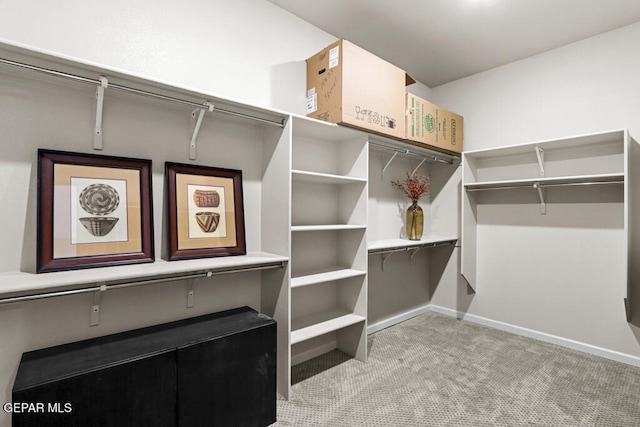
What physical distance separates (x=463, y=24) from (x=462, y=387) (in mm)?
2568

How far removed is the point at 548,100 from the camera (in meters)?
2.76

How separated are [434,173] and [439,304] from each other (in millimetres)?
1460

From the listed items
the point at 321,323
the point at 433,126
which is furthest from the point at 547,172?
the point at 321,323

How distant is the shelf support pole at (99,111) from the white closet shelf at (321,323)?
150cm

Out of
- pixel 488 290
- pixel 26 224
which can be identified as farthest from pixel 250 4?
pixel 488 290

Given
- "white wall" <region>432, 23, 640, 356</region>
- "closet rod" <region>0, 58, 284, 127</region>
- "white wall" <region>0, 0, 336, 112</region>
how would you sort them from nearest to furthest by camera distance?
1. "closet rod" <region>0, 58, 284, 127</region>
2. "white wall" <region>0, 0, 336, 112</region>
3. "white wall" <region>432, 23, 640, 356</region>

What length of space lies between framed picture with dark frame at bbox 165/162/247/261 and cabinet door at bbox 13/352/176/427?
0.54 metres

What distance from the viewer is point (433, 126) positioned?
111 inches

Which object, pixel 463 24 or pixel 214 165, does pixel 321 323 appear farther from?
pixel 463 24

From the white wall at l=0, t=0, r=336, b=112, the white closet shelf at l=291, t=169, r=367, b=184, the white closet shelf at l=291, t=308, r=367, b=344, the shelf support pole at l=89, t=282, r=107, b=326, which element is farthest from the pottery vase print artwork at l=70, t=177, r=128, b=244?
the white closet shelf at l=291, t=308, r=367, b=344

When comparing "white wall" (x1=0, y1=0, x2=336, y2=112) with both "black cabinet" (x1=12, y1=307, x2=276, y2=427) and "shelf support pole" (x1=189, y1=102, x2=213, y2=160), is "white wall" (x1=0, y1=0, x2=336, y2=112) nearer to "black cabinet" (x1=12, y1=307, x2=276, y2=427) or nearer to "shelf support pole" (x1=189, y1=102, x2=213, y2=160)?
"shelf support pole" (x1=189, y1=102, x2=213, y2=160)

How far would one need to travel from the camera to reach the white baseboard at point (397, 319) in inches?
115

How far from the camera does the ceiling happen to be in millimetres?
2152

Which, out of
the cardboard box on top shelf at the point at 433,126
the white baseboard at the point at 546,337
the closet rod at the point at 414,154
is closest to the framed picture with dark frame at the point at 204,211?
the closet rod at the point at 414,154
